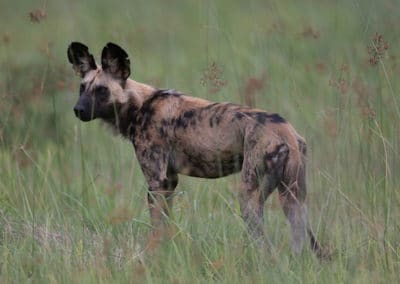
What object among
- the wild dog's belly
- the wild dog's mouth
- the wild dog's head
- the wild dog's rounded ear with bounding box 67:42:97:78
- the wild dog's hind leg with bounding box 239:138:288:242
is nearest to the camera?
the wild dog's hind leg with bounding box 239:138:288:242

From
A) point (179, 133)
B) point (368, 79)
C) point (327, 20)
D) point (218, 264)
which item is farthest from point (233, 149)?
point (327, 20)

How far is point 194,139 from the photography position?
20.9ft

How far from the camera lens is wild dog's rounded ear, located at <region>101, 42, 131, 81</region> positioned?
6.57m

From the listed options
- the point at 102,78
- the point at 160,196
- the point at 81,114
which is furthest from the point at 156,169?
the point at 102,78

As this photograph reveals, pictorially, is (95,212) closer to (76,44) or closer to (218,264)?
(76,44)

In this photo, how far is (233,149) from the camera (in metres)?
6.13

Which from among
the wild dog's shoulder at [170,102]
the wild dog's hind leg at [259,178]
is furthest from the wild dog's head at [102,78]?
the wild dog's hind leg at [259,178]

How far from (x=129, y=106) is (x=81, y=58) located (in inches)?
17.6

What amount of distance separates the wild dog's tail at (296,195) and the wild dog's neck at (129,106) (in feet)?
4.31

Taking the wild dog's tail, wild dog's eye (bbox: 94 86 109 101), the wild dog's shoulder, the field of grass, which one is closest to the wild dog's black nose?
the field of grass

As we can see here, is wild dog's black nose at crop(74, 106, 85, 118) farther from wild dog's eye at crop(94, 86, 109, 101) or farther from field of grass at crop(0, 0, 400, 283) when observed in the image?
wild dog's eye at crop(94, 86, 109, 101)

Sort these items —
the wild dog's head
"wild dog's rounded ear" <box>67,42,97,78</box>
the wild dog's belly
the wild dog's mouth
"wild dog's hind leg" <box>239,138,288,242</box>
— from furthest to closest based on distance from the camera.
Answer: "wild dog's rounded ear" <box>67,42,97,78</box>
the wild dog's head
the wild dog's mouth
the wild dog's belly
"wild dog's hind leg" <box>239,138,288,242</box>

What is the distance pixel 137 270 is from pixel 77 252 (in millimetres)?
707

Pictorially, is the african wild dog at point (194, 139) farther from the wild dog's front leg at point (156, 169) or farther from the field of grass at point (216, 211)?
the field of grass at point (216, 211)
